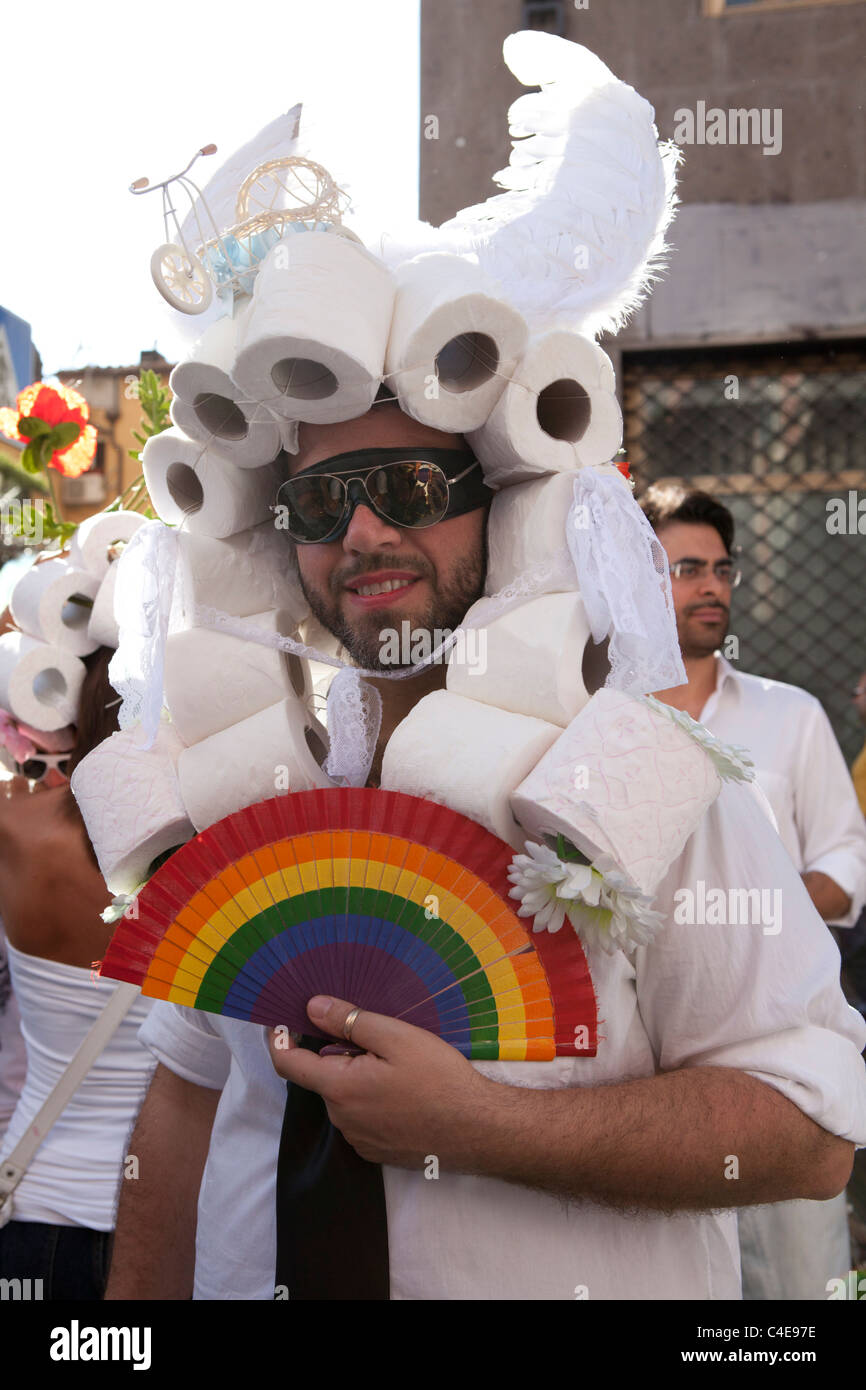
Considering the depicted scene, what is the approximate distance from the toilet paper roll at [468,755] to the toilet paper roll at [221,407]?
0.51 meters

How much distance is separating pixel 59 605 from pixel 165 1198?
4.68 ft

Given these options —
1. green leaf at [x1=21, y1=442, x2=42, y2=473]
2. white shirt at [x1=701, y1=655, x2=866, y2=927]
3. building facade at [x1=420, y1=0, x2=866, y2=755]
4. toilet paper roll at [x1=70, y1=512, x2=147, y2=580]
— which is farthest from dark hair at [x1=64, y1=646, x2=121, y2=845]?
building facade at [x1=420, y1=0, x2=866, y2=755]

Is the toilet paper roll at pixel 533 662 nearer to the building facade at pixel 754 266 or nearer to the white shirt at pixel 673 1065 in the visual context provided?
the white shirt at pixel 673 1065

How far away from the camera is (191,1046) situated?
6.85 ft

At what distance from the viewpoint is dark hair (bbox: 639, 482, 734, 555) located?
12.8 feet

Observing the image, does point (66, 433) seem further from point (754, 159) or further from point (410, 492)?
point (754, 159)

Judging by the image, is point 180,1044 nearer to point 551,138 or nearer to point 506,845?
point 506,845

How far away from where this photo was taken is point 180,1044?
2.10m

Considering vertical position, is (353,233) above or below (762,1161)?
above

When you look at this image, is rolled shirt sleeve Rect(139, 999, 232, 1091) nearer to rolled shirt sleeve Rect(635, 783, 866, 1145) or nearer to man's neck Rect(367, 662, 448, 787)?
man's neck Rect(367, 662, 448, 787)

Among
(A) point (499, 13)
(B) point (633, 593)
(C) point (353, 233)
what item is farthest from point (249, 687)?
(A) point (499, 13)

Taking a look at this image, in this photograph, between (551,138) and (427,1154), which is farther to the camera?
(551,138)

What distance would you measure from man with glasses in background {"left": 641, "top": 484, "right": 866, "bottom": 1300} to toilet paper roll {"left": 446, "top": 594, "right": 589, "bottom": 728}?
5.74 ft
